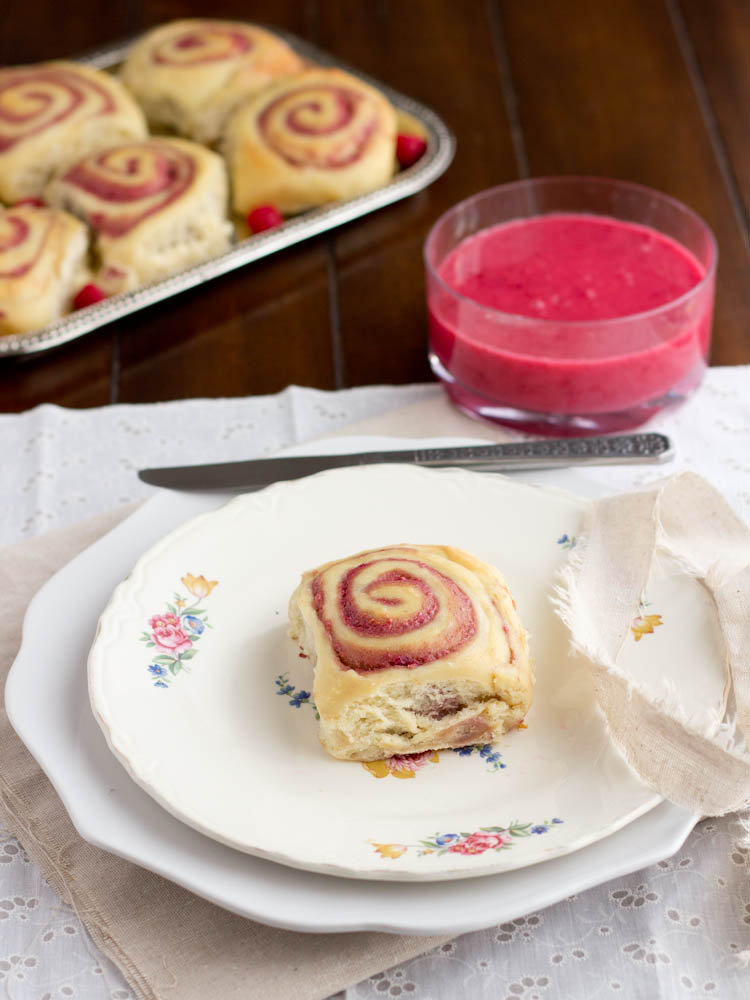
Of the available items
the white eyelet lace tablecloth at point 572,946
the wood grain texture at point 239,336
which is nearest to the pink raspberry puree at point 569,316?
the wood grain texture at point 239,336

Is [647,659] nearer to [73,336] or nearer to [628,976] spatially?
[628,976]

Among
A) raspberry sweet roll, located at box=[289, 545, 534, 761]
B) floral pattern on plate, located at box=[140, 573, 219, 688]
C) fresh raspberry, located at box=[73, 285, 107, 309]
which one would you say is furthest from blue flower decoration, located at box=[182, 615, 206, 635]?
fresh raspberry, located at box=[73, 285, 107, 309]

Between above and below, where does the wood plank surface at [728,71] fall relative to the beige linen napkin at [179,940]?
above

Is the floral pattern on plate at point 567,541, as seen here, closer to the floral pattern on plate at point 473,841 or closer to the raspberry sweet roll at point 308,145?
the floral pattern on plate at point 473,841

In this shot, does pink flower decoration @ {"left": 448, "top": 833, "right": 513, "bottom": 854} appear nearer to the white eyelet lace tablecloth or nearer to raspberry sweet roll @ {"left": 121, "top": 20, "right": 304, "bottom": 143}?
the white eyelet lace tablecloth

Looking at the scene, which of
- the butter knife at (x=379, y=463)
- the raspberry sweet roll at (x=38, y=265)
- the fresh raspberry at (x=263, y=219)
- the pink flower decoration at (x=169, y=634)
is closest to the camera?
the pink flower decoration at (x=169, y=634)
